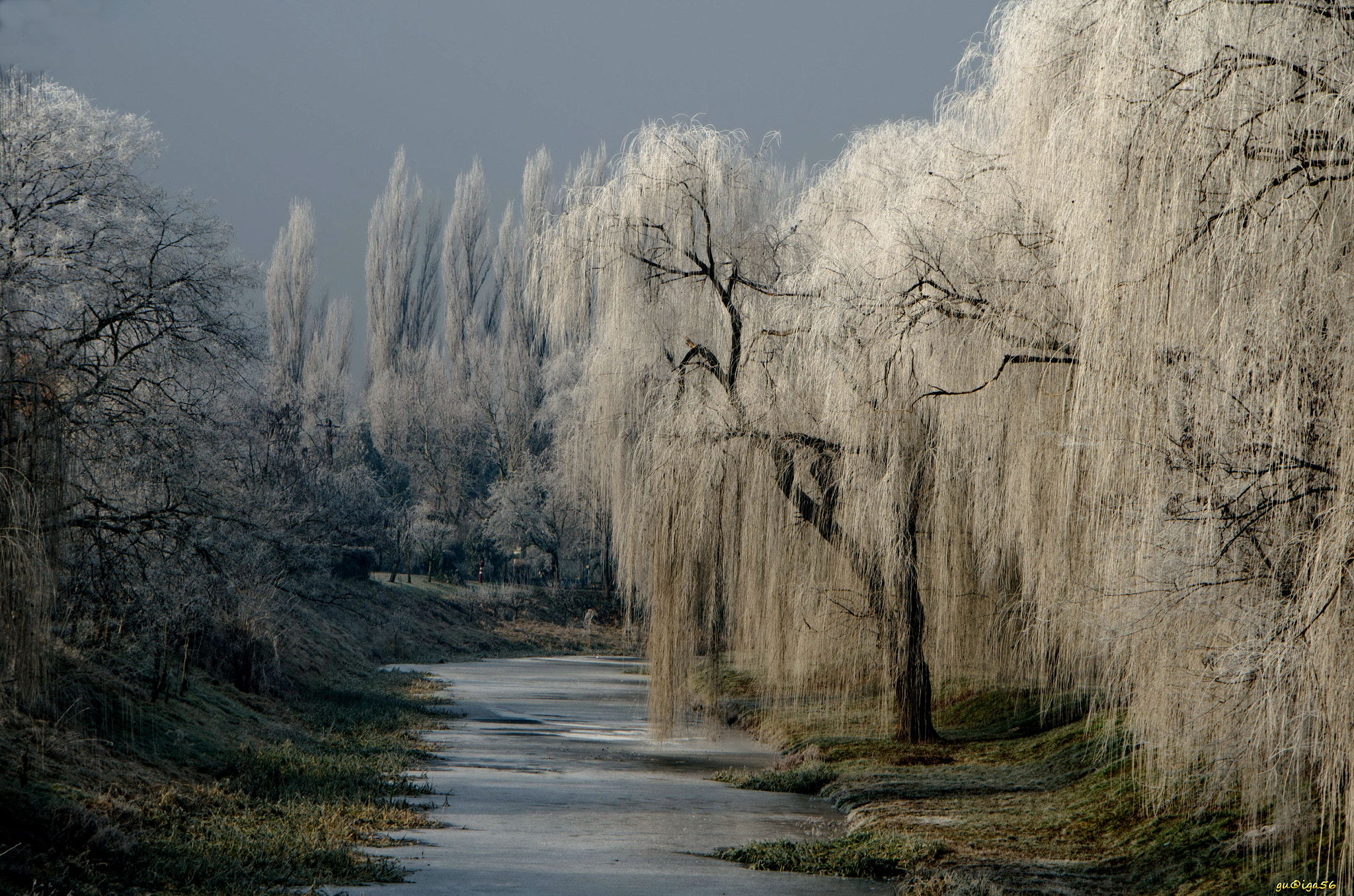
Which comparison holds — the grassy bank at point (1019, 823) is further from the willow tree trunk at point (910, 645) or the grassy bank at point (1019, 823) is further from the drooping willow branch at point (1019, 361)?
the drooping willow branch at point (1019, 361)

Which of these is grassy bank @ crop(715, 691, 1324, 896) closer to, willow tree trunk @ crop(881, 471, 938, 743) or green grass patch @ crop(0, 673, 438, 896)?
willow tree trunk @ crop(881, 471, 938, 743)

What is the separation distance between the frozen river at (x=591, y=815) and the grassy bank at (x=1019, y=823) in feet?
1.55

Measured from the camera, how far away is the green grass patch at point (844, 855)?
27.6 ft

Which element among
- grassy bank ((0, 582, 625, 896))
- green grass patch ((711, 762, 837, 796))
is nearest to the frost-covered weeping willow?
green grass patch ((711, 762, 837, 796))

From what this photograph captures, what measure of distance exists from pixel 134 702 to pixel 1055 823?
946 cm

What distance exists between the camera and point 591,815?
11.1m

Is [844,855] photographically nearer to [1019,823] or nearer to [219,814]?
[1019,823]

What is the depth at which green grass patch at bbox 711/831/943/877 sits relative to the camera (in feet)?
27.6

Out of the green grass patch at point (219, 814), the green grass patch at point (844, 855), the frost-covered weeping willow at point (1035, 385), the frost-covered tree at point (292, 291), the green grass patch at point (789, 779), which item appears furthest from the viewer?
the frost-covered tree at point (292, 291)

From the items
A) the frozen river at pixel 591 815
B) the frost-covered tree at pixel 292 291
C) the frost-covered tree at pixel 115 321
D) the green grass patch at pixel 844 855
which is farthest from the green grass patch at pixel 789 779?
the frost-covered tree at pixel 292 291

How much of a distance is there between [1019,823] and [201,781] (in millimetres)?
7623

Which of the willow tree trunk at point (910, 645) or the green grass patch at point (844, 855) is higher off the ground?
the willow tree trunk at point (910, 645)

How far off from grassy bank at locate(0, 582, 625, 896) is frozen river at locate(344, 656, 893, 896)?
0.57m

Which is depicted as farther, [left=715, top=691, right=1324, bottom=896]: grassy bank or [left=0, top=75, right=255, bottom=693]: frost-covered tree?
[left=0, top=75, right=255, bottom=693]: frost-covered tree
